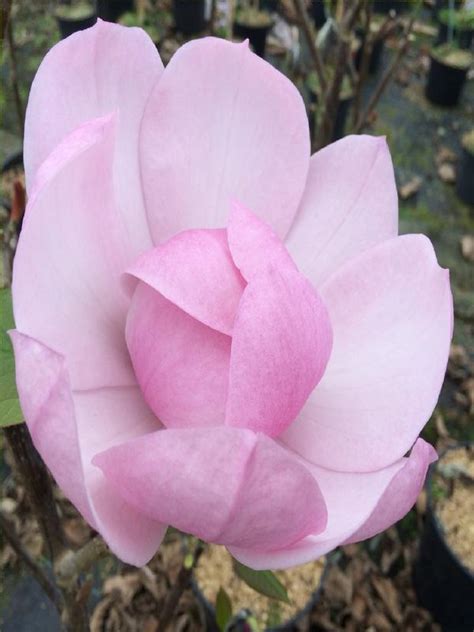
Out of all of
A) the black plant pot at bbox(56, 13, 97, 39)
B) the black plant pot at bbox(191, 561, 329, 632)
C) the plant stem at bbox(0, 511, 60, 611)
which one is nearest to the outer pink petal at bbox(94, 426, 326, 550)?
the plant stem at bbox(0, 511, 60, 611)

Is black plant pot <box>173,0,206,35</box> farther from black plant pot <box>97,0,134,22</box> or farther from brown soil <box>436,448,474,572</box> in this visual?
brown soil <box>436,448,474,572</box>

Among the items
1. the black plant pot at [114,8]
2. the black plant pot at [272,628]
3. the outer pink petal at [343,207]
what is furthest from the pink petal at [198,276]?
the black plant pot at [114,8]

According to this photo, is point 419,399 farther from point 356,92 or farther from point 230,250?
point 356,92

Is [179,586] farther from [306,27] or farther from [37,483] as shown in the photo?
[306,27]

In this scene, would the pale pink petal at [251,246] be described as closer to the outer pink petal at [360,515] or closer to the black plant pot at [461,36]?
the outer pink petal at [360,515]

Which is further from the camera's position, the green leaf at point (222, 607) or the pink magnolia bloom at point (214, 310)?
the green leaf at point (222, 607)
